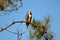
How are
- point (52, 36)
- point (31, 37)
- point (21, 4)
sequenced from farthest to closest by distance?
point (31, 37) → point (52, 36) → point (21, 4)

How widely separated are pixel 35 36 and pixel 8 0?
899 mm

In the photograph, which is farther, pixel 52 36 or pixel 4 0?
pixel 52 36

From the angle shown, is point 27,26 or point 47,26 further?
point 27,26

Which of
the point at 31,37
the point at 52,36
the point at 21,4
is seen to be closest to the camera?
the point at 21,4

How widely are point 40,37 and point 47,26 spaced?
0.35 metres

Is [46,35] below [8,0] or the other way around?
below

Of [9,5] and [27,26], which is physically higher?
[9,5]

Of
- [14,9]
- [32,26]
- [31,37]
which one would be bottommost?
[31,37]

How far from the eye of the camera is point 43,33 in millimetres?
3137

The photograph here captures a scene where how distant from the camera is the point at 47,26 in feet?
10.2

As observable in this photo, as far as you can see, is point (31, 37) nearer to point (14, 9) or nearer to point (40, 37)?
point (40, 37)

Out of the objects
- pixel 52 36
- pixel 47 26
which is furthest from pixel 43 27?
pixel 52 36

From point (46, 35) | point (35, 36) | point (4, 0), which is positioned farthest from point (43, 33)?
point (4, 0)

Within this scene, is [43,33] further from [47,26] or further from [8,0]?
[8,0]
